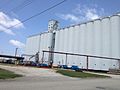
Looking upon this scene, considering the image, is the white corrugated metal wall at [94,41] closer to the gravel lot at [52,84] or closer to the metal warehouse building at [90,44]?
the metal warehouse building at [90,44]

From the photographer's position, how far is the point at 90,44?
64.9 m

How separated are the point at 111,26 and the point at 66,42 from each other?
2392 centimetres

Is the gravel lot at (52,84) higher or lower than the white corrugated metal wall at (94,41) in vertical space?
lower

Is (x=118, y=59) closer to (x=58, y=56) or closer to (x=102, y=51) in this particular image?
(x=102, y=51)

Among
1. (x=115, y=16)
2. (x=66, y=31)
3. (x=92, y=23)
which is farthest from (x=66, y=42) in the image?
(x=115, y=16)

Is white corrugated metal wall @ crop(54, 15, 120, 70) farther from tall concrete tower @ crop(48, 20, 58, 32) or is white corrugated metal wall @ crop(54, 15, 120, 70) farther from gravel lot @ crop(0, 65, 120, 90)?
gravel lot @ crop(0, 65, 120, 90)

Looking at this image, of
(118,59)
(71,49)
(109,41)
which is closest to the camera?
(118,59)

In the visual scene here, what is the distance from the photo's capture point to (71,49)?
74.8 meters

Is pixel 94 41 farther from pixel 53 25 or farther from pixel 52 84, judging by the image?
pixel 52 84

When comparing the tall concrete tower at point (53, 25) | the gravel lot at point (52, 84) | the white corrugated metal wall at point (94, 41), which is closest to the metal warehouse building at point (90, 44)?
the white corrugated metal wall at point (94, 41)

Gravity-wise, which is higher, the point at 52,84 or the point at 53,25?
the point at 53,25

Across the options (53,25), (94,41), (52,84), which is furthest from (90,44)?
(52,84)

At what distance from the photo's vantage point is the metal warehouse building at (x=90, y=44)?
5681 centimetres

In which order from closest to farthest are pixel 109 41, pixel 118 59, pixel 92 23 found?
pixel 118 59, pixel 109 41, pixel 92 23
